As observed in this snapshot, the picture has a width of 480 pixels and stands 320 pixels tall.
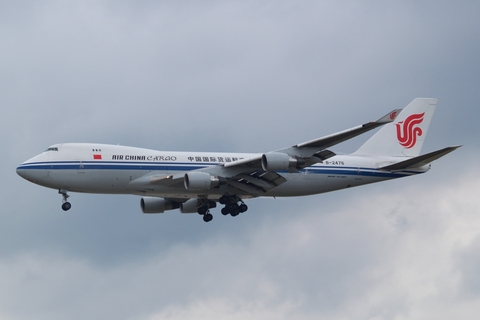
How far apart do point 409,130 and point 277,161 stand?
57.5ft

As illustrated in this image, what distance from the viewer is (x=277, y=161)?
190ft

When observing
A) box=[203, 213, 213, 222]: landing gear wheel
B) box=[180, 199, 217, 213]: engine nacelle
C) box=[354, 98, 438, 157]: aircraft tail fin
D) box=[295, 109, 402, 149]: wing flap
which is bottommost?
box=[295, 109, 402, 149]: wing flap

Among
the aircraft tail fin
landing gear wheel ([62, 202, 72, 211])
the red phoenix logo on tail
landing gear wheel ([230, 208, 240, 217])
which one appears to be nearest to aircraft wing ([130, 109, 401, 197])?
landing gear wheel ([230, 208, 240, 217])

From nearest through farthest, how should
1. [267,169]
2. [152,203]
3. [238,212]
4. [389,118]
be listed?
[389,118], [267,169], [238,212], [152,203]

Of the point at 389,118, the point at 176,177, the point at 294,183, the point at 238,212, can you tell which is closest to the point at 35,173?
the point at 176,177

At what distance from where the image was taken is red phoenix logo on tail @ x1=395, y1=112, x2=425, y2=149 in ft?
232

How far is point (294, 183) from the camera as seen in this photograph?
65438 millimetres

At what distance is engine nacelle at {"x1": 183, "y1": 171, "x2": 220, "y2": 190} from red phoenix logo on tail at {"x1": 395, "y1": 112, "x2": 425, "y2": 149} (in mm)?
18056

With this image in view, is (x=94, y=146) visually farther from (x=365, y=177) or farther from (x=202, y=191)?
(x=365, y=177)

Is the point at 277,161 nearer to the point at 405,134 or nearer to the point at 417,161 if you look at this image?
the point at 417,161

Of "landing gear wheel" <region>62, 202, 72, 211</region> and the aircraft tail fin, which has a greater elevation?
the aircraft tail fin

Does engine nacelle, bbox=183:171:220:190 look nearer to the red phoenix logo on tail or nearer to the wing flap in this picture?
the wing flap

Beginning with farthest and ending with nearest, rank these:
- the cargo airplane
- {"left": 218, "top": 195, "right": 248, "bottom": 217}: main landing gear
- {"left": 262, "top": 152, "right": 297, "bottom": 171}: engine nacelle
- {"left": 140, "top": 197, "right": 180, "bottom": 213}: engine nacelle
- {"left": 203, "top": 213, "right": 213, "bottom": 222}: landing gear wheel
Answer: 1. {"left": 140, "top": 197, "right": 180, "bottom": 213}: engine nacelle
2. {"left": 203, "top": 213, "right": 213, "bottom": 222}: landing gear wheel
3. {"left": 218, "top": 195, "right": 248, "bottom": 217}: main landing gear
4. the cargo airplane
5. {"left": 262, "top": 152, "right": 297, "bottom": 171}: engine nacelle

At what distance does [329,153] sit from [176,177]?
35.2ft
